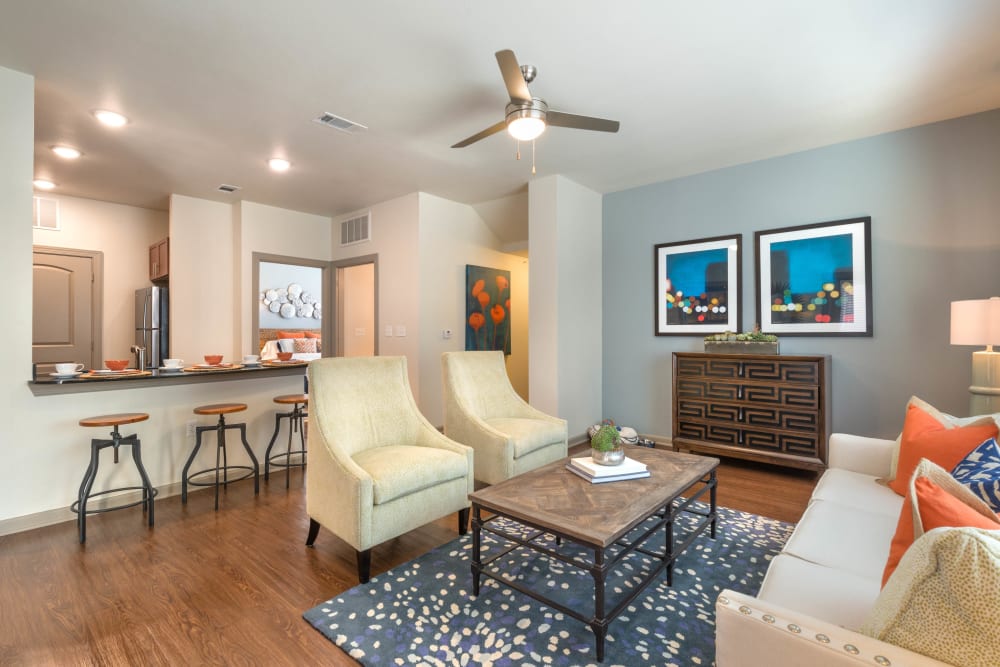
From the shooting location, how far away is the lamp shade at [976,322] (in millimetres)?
2596

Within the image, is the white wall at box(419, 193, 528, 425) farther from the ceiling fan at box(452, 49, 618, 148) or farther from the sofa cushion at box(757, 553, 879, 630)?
the sofa cushion at box(757, 553, 879, 630)

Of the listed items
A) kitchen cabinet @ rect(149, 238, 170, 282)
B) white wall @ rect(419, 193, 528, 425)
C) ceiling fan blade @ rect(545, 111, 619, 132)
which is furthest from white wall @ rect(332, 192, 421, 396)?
ceiling fan blade @ rect(545, 111, 619, 132)

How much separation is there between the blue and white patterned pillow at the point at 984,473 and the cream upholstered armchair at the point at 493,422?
2.08m

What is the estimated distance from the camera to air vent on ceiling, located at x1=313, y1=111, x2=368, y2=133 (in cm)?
326

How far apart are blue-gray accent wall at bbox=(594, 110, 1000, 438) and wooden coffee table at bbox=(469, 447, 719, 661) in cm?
213

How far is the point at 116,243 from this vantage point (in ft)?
17.6

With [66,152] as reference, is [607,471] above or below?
below

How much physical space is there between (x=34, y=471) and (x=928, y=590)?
4.02m

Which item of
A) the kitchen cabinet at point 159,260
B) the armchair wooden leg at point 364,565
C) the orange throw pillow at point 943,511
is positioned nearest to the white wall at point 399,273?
the kitchen cabinet at point 159,260

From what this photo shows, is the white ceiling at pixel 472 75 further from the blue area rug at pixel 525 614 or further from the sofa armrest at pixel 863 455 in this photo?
the blue area rug at pixel 525 614

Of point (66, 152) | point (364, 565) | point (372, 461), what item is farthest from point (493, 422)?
point (66, 152)

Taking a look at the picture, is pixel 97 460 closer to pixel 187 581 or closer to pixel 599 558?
pixel 187 581

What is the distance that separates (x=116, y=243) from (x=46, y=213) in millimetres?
624

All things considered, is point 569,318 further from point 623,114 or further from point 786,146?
point 786,146
